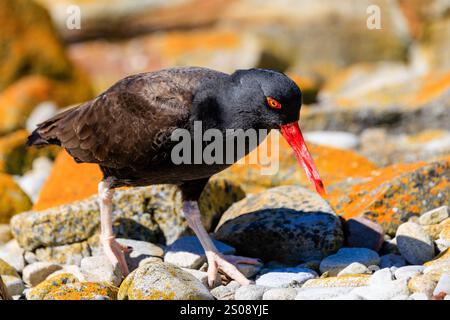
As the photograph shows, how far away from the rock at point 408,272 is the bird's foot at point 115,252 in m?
2.55

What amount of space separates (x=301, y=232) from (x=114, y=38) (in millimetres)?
20065

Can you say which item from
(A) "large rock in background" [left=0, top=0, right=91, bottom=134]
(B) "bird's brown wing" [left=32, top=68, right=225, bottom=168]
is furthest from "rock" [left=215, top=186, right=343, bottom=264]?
(A) "large rock in background" [left=0, top=0, right=91, bottom=134]

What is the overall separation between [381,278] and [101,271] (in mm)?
2646

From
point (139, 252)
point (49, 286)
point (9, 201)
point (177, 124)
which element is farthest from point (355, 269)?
point (9, 201)

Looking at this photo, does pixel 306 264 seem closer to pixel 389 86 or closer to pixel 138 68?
pixel 389 86

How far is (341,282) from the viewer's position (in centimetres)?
610

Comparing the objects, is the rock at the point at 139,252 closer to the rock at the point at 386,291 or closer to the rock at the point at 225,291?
the rock at the point at 225,291

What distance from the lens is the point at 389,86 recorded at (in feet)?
50.0

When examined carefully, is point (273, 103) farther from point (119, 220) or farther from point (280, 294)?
point (119, 220)

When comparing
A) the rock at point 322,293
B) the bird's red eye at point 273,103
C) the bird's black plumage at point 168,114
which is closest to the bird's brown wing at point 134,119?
the bird's black plumage at point 168,114

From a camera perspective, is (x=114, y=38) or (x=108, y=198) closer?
(x=108, y=198)

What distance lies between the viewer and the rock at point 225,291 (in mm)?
6301
